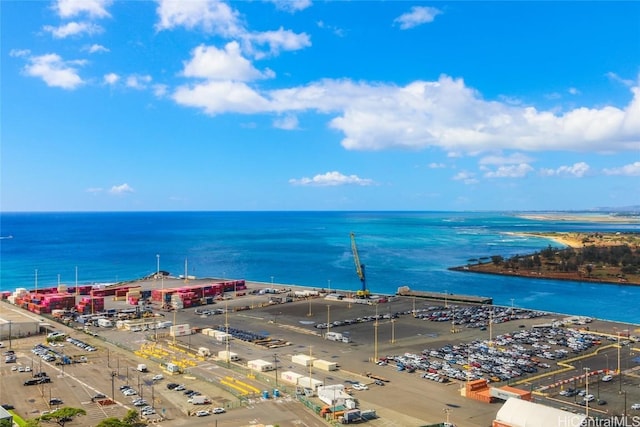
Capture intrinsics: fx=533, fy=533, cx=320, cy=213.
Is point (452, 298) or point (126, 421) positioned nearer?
point (126, 421)

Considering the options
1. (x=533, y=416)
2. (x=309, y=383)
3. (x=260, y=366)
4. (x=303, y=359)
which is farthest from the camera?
(x=303, y=359)

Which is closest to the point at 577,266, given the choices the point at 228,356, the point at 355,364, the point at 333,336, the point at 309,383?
the point at 333,336

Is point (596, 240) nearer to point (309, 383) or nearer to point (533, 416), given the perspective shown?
point (309, 383)

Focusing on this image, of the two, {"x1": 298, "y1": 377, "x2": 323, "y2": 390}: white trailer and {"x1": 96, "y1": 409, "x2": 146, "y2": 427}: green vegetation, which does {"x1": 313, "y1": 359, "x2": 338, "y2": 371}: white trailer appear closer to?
{"x1": 298, "y1": 377, "x2": 323, "y2": 390}: white trailer

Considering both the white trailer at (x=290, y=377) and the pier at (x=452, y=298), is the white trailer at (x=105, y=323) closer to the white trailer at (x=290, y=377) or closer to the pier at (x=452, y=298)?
the white trailer at (x=290, y=377)

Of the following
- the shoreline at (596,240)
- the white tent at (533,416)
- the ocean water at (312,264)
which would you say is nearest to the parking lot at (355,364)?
the white tent at (533,416)

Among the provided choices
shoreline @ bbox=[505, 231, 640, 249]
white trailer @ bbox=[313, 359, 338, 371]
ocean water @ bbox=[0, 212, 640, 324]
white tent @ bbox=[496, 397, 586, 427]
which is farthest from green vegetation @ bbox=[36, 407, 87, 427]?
shoreline @ bbox=[505, 231, 640, 249]

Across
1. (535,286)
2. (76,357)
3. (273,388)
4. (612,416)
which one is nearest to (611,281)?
(535,286)

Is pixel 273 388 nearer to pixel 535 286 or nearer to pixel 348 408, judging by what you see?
pixel 348 408
